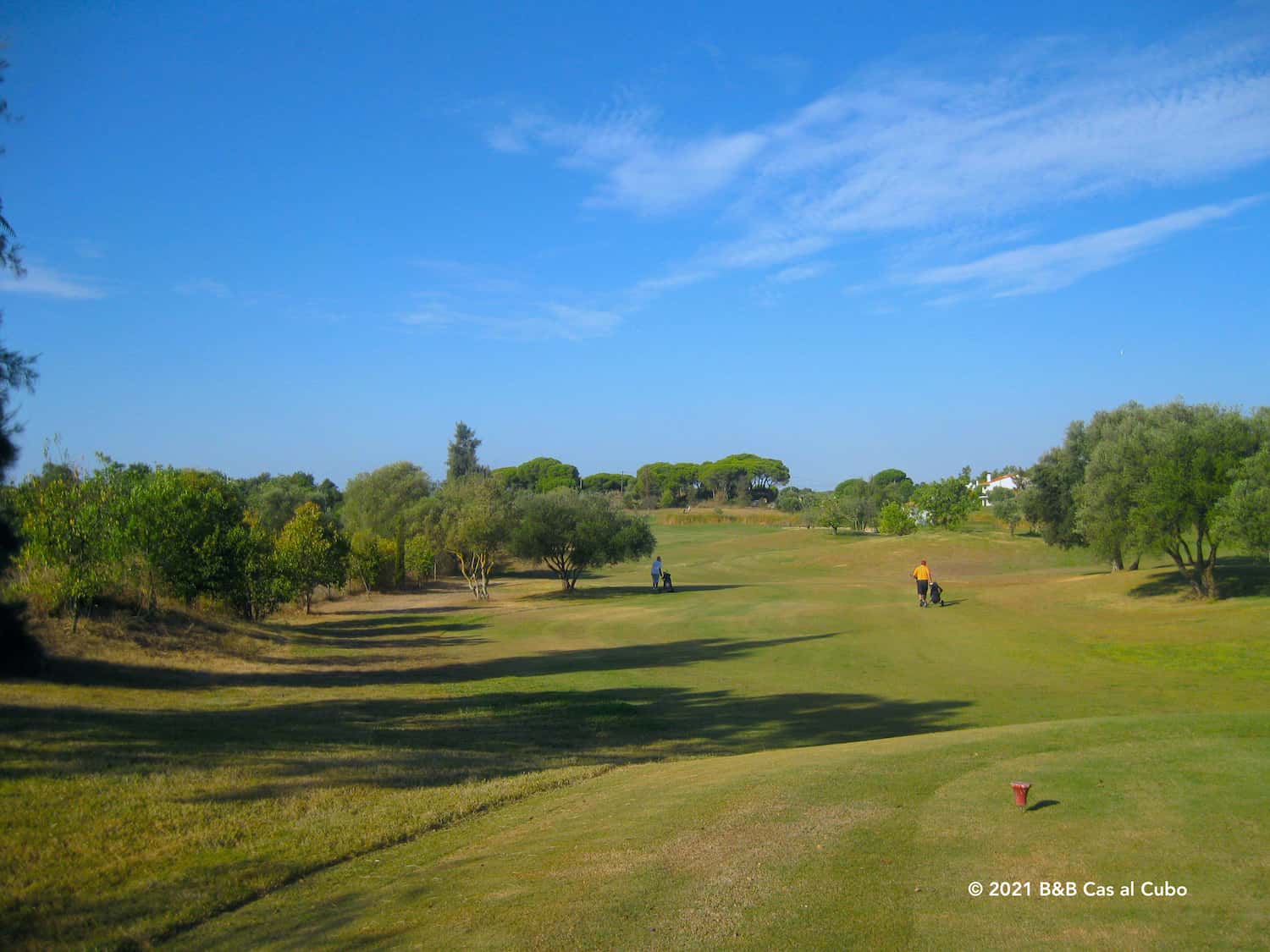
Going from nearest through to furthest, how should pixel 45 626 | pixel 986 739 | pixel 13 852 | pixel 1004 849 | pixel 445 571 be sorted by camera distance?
pixel 1004 849, pixel 13 852, pixel 986 739, pixel 45 626, pixel 445 571

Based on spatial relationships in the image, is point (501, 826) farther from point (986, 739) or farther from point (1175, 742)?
point (1175, 742)

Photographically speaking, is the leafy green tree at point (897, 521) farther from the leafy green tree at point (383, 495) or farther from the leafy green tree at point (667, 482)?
the leafy green tree at point (667, 482)

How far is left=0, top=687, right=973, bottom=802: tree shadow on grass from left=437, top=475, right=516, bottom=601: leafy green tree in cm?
3128

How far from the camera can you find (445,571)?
74.3 m

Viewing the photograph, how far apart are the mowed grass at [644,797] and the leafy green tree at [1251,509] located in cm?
234

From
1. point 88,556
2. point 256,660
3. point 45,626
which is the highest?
point 88,556

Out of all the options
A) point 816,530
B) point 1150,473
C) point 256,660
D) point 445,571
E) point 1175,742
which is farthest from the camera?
point 816,530

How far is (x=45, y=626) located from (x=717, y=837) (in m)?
20.3

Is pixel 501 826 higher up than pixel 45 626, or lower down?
lower down

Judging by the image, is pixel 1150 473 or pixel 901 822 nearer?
pixel 901 822

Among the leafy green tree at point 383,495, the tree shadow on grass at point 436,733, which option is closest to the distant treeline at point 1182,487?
the tree shadow on grass at point 436,733

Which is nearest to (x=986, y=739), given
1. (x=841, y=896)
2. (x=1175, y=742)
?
(x=1175, y=742)

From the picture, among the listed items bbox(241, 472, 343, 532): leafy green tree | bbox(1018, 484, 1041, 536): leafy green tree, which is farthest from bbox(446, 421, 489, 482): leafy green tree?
bbox(1018, 484, 1041, 536): leafy green tree

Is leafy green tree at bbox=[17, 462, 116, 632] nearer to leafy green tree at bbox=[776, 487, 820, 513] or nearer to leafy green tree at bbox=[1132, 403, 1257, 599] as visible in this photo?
leafy green tree at bbox=[1132, 403, 1257, 599]
